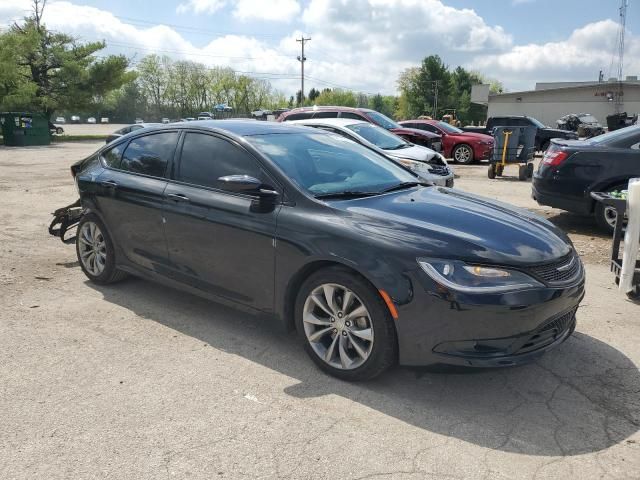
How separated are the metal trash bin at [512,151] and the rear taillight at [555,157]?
6.83 meters

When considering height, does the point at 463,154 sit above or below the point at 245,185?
below

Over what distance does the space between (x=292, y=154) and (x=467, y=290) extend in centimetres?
176

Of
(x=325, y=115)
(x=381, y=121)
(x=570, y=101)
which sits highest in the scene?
(x=570, y=101)

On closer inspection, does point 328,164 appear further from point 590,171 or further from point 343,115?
point 343,115

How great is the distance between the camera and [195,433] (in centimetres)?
281

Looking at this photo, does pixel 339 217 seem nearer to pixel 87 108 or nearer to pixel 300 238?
pixel 300 238

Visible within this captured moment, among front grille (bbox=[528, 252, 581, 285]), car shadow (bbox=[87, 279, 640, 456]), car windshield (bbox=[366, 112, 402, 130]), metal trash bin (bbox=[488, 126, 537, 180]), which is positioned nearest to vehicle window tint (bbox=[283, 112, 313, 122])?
car windshield (bbox=[366, 112, 402, 130])

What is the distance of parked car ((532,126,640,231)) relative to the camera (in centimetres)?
711

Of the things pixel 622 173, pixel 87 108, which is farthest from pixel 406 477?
pixel 87 108

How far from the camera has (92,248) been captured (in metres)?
5.14


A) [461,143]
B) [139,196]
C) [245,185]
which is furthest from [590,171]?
[461,143]

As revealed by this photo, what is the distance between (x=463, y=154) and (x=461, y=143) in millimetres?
374

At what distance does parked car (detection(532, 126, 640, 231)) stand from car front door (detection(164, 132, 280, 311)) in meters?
5.24

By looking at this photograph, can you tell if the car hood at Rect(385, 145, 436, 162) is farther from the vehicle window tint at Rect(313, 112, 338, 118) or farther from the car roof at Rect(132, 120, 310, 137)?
the car roof at Rect(132, 120, 310, 137)
